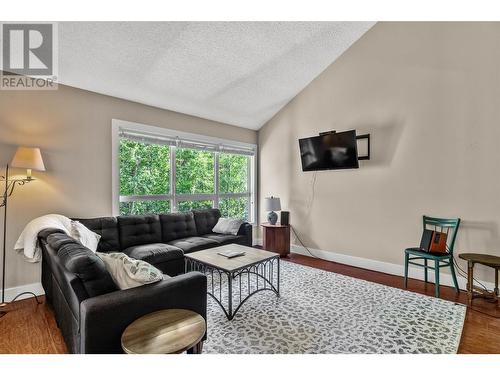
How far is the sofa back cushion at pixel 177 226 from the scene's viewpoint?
3.74 metres

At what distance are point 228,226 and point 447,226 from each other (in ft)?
9.72

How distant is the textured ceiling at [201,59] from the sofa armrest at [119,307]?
8.50 feet

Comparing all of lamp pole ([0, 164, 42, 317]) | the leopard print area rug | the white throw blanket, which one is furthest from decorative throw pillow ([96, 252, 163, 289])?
lamp pole ([0, 164, 42, 317])

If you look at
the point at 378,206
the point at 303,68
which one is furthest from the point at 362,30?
the point at 378,206

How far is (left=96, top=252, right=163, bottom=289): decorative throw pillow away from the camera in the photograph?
5.44 feet

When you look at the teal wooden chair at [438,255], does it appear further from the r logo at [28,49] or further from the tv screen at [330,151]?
the r logo at [28,49]

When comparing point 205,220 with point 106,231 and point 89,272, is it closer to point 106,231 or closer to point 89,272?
point 106,231

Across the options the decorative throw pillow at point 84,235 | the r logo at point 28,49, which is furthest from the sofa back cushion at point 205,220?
the r logo at point 28,49

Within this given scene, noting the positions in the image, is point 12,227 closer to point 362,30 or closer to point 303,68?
point 303,68

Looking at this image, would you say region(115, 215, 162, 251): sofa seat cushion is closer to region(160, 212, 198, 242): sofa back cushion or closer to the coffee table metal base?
region(160, 212, 198, 242): sofa back cushion

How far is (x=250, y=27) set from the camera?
3.05m

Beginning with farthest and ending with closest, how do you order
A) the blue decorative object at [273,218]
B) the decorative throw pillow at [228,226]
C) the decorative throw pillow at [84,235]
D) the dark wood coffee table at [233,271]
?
1. the blue decorative object at [273,218]
2. the decorative throw pillow at [228,226]
3. the decorative throw pillow at [84,235]
4. the dark wood coffee table at [233,271]

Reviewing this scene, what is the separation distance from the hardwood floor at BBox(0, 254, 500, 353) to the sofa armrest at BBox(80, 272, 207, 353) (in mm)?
874

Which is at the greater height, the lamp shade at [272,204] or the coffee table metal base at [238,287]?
the lamp shade at [272,204]
